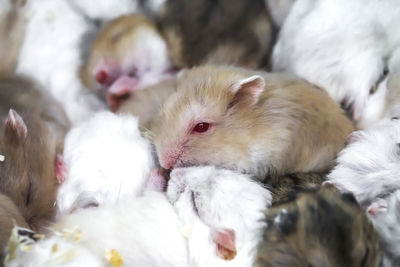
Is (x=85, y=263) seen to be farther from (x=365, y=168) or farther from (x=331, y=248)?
(x=365, y=168)

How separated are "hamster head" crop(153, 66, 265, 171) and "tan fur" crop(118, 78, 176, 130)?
321mm

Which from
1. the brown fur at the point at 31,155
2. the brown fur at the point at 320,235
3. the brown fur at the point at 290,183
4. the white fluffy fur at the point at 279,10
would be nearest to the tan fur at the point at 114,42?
the brown fur at the point at 31,155

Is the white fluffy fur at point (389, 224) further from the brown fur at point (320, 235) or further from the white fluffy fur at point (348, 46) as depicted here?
the white fluffy fur at point (348, 46)

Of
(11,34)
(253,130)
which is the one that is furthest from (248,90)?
(11,34)

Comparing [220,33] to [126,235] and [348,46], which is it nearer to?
[348,46]

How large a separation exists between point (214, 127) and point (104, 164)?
17.5 inches

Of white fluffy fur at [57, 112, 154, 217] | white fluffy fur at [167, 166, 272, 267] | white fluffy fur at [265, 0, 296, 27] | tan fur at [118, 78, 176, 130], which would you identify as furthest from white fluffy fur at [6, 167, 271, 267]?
white fluffy fur at [265, 0, 296, 27]

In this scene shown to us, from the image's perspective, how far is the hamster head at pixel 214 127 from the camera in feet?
6.09

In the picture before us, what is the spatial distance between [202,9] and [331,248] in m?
1.39

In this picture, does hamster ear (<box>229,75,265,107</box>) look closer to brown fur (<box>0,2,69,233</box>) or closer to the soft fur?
the soft fur

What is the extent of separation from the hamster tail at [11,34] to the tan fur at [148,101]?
660mm

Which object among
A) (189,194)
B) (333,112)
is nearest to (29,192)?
(189,194)

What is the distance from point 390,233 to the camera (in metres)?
1.55

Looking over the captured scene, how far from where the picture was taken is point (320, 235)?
1.39m
